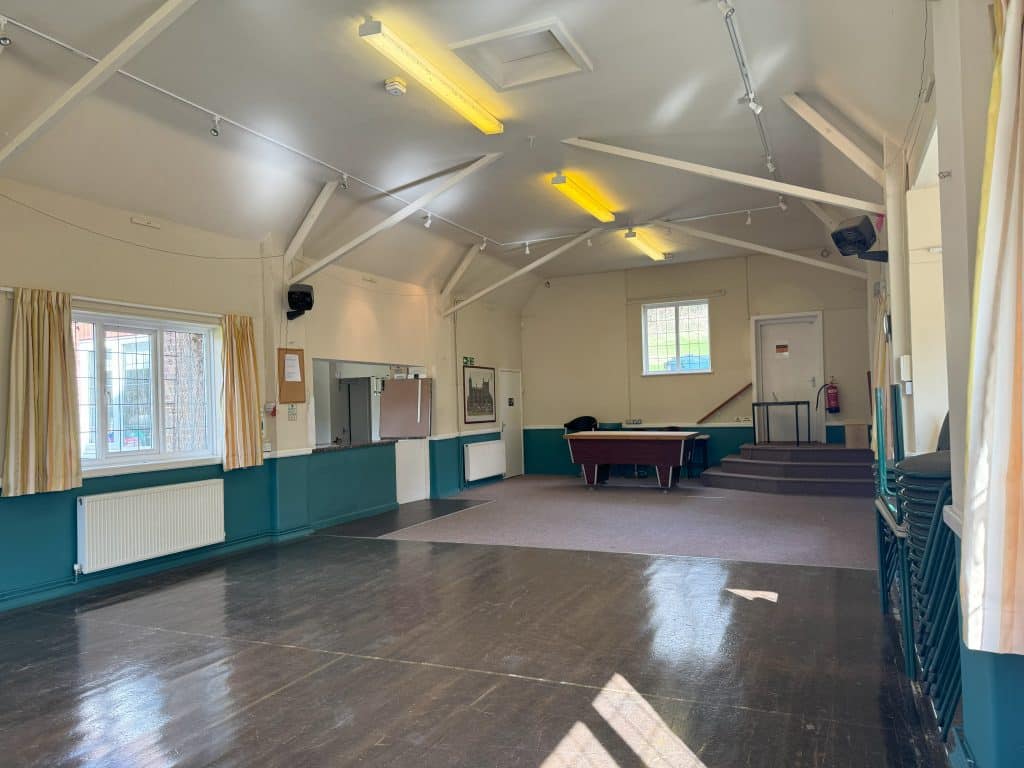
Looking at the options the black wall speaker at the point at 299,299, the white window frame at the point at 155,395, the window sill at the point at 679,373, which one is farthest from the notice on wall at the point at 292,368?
the window sill at the point at 679,373

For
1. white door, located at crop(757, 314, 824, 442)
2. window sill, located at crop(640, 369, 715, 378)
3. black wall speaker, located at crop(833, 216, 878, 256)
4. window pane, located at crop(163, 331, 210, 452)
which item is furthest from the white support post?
window sill, located at crop(640, 369, 715, 378)

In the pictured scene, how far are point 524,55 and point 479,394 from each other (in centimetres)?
660

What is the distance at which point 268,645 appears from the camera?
3.71m

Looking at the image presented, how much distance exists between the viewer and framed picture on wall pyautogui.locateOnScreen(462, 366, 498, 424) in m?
10.3

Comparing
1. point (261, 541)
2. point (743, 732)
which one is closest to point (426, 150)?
point (261, 541)

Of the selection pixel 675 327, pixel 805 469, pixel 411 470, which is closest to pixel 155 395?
pixel 411 470

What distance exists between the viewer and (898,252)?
15.5ft

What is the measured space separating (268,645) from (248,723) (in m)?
0.98

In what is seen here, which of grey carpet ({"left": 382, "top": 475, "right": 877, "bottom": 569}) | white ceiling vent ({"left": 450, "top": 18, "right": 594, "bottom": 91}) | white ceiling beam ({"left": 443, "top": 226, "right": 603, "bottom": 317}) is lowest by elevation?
grey carpet ({"left": 382, "top": 475, "right": 877, "bottom": 569})

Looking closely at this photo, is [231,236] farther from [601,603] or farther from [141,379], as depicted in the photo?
[601,603]

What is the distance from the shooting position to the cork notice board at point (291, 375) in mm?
6734

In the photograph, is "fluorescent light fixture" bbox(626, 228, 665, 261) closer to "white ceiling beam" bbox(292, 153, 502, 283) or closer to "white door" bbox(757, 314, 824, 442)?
"white door" bbox(757, 314, 824, 442)

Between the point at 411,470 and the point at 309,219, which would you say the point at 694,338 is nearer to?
the point at 411,470

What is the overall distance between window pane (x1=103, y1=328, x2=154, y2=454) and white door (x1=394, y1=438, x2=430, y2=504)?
347 cm
